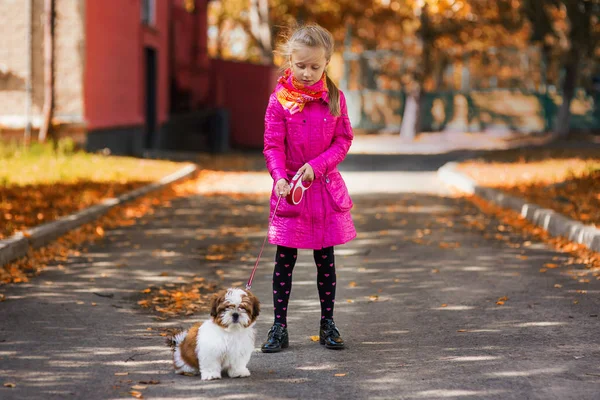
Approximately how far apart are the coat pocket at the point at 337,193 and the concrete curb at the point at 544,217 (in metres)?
4.04

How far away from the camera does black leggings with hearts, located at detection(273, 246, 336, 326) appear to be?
5.37m

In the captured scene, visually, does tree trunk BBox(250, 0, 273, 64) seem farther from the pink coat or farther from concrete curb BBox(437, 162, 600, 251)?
the pink coat

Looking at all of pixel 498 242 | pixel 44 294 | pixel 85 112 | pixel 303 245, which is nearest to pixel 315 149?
pixel 303 245

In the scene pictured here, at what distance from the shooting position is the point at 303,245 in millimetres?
5184

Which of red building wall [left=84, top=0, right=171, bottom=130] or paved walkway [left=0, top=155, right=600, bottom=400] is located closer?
paved walkway [left=0, top=155, right=600, bottom=400]

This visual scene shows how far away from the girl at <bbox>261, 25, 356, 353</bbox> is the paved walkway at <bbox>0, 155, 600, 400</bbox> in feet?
1.99

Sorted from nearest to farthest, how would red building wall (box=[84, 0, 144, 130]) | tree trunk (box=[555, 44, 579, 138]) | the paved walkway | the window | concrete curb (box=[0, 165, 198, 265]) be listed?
the paved walkway < concrete curb (box=[0, 165, 198, 265]) < red building wall (box=[84, 0, 144, 130]) < the window < tree trunk (box=[555, 44, 579, 138])

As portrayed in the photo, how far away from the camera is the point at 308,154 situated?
5.26 metres

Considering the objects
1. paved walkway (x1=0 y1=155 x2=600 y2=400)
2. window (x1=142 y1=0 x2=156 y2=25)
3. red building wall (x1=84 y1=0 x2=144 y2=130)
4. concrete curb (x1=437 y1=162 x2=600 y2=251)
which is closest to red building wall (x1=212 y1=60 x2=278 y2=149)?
window (x1=142 y1=0 x2=156 y2=25)

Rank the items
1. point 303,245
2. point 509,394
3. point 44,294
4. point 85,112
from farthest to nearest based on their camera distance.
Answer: point 85,112 → point 44,294 → point 303,245 → point 509,394

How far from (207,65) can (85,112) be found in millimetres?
13798

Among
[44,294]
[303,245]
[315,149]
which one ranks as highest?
[315,149]

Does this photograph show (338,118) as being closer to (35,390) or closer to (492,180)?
(35,390)

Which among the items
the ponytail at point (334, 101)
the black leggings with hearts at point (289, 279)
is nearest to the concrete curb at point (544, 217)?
the black leggings with hearts at point (289, 279)
